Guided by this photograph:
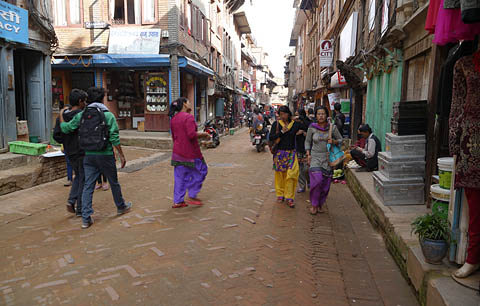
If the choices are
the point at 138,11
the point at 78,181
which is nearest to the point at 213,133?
the point at 138,11

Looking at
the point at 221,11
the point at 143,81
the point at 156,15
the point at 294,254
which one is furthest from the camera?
the point at 221,11

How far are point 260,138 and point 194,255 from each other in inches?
414

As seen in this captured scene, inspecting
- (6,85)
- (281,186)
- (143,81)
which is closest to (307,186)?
(281,186)

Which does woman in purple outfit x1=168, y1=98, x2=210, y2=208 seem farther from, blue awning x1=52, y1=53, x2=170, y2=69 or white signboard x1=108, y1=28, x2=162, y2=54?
white signboard x1=108, y1=28, x2=162, y2=54

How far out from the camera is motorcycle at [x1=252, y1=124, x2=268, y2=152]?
1430cm

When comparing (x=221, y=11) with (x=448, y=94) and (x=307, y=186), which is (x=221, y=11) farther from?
(x=448, y=94)

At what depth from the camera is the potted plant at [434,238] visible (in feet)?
9.60

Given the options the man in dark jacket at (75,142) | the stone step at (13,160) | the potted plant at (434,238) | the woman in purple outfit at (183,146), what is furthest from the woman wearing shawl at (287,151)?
the stone step at (13,160)

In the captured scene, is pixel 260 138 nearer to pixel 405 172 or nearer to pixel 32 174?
pixel 32 174

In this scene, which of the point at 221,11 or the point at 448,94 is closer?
the point at 448,94

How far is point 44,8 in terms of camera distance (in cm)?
1012

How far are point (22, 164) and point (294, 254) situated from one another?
258 inches

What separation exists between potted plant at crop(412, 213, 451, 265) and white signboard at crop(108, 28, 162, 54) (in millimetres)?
13006

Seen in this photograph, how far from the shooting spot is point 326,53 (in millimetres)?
19234
